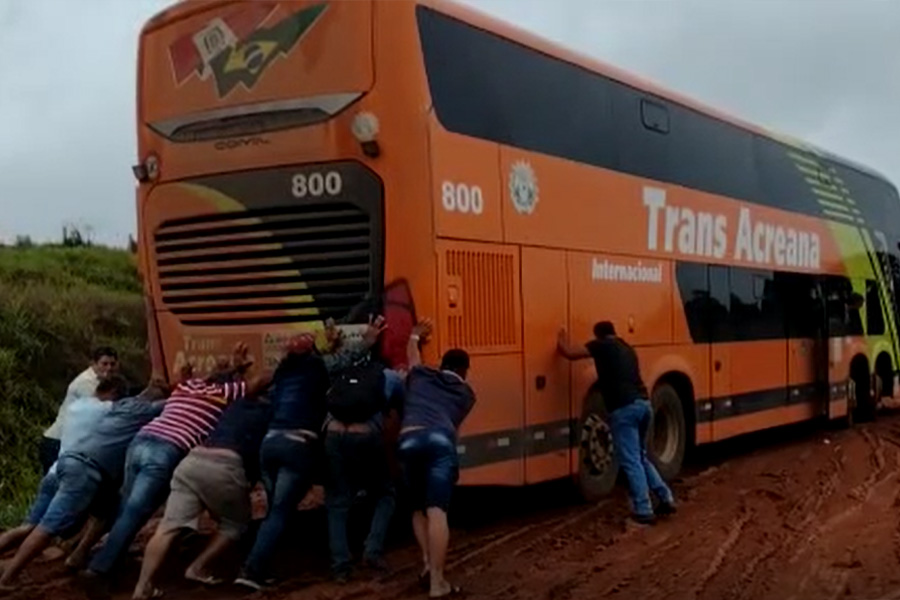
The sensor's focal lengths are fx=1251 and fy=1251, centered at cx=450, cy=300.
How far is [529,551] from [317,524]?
2240 millimetres

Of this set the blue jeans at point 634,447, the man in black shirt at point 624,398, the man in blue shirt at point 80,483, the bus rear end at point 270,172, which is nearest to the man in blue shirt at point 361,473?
the bus rear end at point 270,172

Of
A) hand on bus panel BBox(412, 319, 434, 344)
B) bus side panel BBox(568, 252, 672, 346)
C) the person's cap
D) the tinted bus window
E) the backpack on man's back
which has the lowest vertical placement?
the backpack on man's back

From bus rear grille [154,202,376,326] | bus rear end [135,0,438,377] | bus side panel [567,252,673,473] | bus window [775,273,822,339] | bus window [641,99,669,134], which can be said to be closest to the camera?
bus rear end [135,0,438,377]

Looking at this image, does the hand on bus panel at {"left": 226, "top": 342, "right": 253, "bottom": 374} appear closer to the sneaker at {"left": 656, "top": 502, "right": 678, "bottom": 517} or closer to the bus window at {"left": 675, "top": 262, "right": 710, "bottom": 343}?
the sneaker at {"left": 656, "top": 502, "right": 678, "bottom": 517}

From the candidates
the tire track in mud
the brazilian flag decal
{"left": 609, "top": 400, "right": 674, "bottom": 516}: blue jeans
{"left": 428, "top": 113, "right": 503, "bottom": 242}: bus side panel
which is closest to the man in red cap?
{"left": 428, "top": 113, "right": 503, "bottom": 242}: bus side panel

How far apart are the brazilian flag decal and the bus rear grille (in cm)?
103

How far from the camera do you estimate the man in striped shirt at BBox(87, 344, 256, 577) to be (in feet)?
27.0

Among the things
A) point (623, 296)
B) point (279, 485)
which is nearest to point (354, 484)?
point (279, 485)

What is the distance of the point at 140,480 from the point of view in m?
8.35

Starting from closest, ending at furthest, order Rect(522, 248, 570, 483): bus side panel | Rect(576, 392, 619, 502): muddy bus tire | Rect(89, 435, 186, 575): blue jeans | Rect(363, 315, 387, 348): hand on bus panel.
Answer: Rect(89, 435, 186, 575): blue jeans → Rect(363, 315, 387, 348): hand on bus panel → Rect(522, 248, 570, 483): bus side panel → Rect(576, 392, 619, 502): muddy bus tire

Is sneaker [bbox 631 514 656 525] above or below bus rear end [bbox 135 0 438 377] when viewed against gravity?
below

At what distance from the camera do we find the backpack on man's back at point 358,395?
834 cm

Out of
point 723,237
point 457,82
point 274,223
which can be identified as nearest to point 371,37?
point 457,82

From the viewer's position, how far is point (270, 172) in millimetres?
9305
